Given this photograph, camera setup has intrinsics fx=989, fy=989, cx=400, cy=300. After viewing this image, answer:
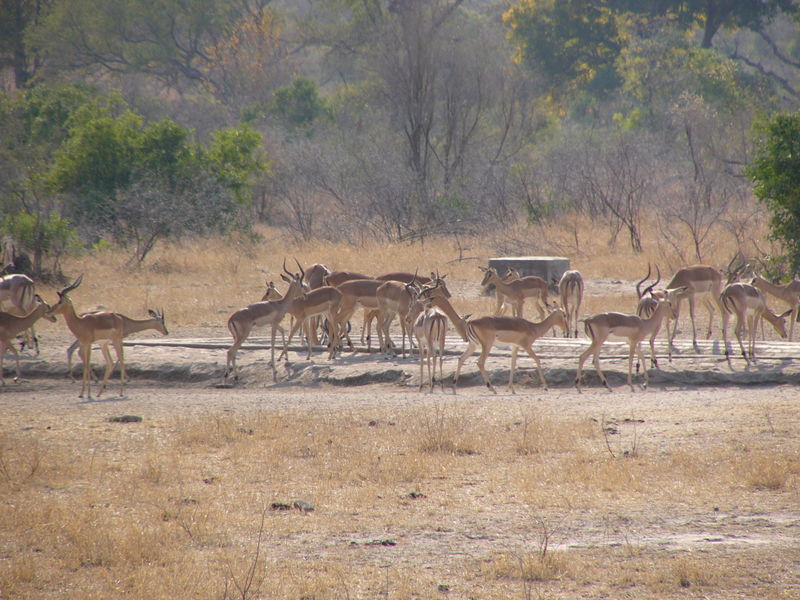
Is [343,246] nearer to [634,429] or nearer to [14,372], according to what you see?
[14,372]

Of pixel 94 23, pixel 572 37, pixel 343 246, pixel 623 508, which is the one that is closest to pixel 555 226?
pixel 343 246

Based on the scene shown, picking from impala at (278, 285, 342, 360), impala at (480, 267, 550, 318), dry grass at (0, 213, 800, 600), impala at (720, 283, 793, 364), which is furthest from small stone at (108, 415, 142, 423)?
impala at (720, 283, 793, 364)

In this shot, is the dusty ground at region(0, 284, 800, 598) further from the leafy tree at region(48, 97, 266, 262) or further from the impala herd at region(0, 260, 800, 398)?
the leafy tree at region(48, 97, 266, 262)

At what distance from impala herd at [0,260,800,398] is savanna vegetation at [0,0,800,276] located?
4.01 metres

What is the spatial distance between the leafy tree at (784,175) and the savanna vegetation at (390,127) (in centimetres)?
4

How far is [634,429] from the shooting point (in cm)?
809

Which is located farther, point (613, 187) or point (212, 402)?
point (613, 187)

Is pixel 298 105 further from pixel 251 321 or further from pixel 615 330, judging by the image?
pixel 615 330

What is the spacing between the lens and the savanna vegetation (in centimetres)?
2369

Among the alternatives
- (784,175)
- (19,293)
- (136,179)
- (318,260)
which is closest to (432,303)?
(19,293)

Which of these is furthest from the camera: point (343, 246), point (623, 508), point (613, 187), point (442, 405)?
point (613, 187)

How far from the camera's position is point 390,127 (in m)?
36.1

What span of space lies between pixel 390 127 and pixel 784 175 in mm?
22785

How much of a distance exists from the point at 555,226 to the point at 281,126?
61.3 ft
